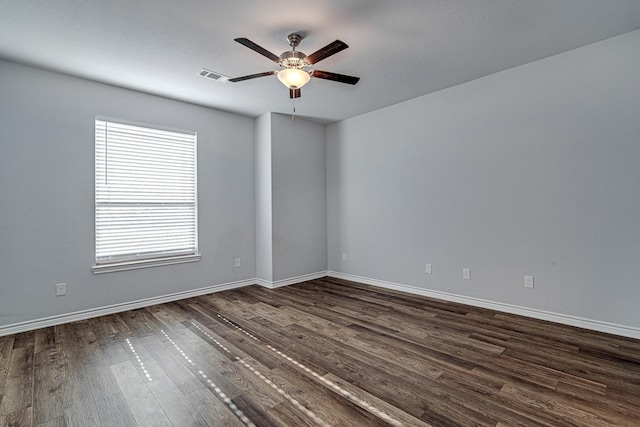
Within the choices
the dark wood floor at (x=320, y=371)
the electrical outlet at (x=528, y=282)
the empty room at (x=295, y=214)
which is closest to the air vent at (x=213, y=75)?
the empty room at (x=295, y=214)

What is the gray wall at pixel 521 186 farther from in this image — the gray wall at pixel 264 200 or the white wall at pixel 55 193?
the white wall at pixel 55 193

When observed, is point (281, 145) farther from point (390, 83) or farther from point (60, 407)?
point (60, 407)

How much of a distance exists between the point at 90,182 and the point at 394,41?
11.6 ft

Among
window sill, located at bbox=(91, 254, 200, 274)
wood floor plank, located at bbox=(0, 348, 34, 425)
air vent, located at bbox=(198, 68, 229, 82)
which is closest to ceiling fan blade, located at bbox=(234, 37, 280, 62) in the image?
air vent, located at bbox=(198, 68, 229, 82)

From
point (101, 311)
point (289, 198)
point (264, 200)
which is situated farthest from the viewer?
point (289, 198)

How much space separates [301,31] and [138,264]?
3.25 metres

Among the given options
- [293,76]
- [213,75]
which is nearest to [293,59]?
[293,76]

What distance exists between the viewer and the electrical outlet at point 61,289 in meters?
3.28

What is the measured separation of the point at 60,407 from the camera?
1892mm

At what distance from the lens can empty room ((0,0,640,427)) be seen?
2092 mm

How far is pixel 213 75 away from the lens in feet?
11.1

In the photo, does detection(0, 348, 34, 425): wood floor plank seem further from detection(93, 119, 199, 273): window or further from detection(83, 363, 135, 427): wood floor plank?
detection(93, 119, 199, 273): window

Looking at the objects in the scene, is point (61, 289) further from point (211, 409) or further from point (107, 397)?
point (211, 409)

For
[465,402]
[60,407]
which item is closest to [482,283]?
[465,402]
